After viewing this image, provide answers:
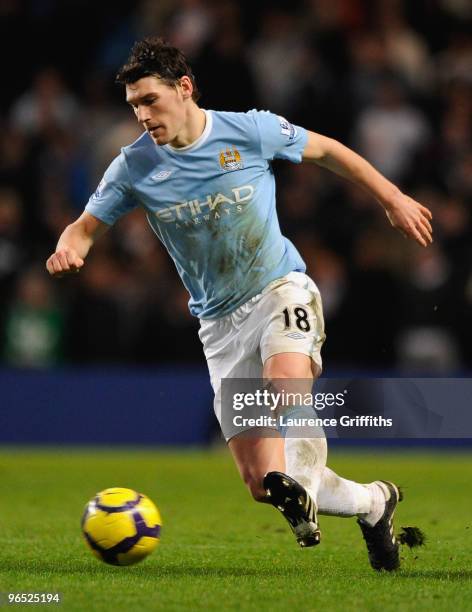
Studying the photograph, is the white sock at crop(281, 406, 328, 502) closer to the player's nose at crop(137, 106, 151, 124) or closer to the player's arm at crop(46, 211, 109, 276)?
the player's arm at crop(46, 211, 109, 276)

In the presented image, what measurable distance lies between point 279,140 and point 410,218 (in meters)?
0.77

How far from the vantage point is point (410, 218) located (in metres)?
6.21

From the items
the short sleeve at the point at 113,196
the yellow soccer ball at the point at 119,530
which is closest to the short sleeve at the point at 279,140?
the short sleeve at the point at 113,196

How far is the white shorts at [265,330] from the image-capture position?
6121 mm

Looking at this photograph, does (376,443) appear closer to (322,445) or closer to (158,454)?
(158,454)

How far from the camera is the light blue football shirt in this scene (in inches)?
251

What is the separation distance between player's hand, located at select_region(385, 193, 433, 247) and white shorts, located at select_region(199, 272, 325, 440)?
0.55 meters

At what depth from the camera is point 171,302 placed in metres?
13.0

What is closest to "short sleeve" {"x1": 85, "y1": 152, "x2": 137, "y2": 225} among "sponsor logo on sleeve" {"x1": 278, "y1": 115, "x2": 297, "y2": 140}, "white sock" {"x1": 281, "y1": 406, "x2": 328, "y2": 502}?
"sponsor logo on sleeve" {"x1": 278, "y1": 115, "x2": 297, "y2": 140}

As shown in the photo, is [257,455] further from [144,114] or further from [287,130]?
[144,114]

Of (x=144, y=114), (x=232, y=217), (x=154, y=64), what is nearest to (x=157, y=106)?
(x=144, y=114)

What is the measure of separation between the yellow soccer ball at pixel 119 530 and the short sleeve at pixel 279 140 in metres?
1.84

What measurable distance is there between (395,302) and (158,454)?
2726 millimetres

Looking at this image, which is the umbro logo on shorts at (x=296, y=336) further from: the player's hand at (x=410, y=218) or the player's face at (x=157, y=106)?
the player's face at (x=157, y=106)
